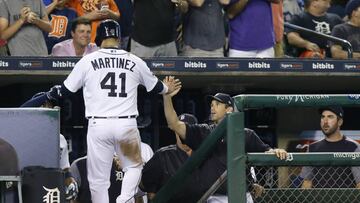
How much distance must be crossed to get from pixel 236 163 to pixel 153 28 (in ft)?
16.7

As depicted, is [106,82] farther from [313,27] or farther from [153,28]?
[313,27]

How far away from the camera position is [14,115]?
8.14 m

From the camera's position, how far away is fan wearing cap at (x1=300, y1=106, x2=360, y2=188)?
30.7 feet

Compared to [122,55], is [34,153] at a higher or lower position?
lower

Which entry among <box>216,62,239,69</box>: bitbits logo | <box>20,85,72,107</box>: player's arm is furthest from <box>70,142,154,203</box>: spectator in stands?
<box>216,62,239,69</box>: bitbits logo

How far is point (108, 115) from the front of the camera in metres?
9.30

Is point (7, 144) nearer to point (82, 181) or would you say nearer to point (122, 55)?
point (122, 55)

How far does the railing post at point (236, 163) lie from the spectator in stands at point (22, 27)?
4941mm

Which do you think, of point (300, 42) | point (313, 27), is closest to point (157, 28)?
point (300, 42)

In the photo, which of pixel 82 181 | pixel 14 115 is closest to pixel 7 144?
pixel 14 115

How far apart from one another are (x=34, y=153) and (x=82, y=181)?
7.31 feet

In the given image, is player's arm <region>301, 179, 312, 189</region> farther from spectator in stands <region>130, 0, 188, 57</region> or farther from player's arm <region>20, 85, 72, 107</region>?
spectator in stands <region>130, 0, 188, 57</region>

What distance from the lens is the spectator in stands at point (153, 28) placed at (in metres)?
11.8

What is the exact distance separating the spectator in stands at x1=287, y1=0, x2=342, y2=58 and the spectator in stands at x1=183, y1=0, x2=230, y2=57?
102cm
